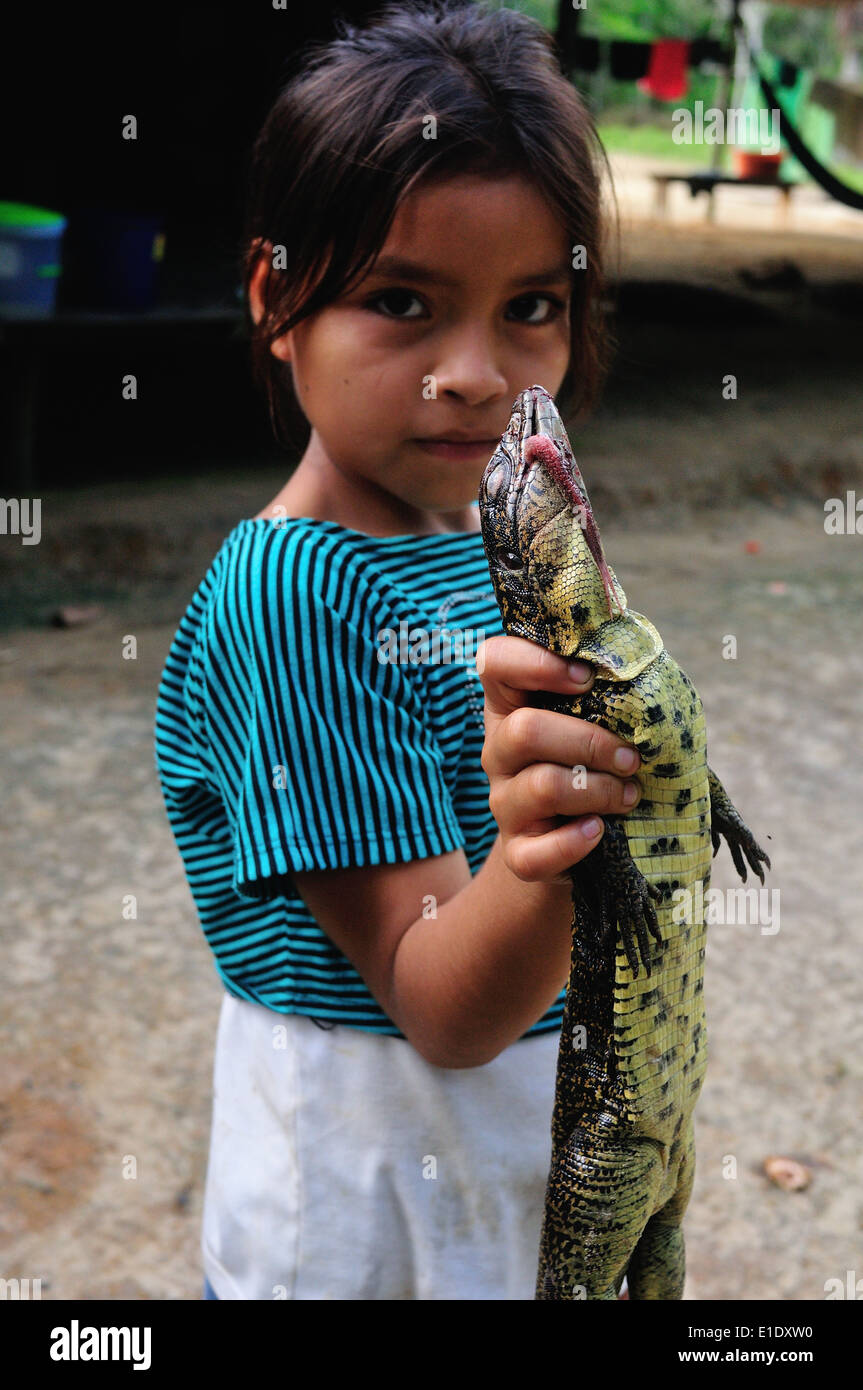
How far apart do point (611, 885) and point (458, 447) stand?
0.59 metres

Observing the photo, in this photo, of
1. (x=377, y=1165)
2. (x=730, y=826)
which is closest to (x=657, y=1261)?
(x=377, y=1165)

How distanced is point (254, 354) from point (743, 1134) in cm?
231

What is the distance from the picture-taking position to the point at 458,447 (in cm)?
155

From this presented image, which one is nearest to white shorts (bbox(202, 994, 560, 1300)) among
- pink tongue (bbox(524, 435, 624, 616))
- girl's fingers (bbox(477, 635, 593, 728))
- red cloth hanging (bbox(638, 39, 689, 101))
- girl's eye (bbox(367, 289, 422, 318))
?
girl's fingers (bbox(477, 635, 593, 728))

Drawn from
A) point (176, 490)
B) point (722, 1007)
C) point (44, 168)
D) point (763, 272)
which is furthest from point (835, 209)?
point (722, 1007)

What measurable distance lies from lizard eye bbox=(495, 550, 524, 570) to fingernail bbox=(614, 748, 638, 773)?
0.19 metres

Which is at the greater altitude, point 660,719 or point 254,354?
point 254,354

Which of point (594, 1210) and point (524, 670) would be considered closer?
point (524, 670)

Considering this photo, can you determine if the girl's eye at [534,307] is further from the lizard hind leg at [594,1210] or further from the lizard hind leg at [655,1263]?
the lizard hind leg at [655,1263]

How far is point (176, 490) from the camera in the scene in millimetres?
7133

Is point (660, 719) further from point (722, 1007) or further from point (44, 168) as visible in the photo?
point (44, 168)

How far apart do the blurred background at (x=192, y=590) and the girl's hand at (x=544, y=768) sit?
0.43 m

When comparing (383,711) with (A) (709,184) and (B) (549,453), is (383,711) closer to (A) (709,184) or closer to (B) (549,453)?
(B) (549,453)

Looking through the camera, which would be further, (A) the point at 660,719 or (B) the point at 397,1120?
(B) the point at 397,1120
